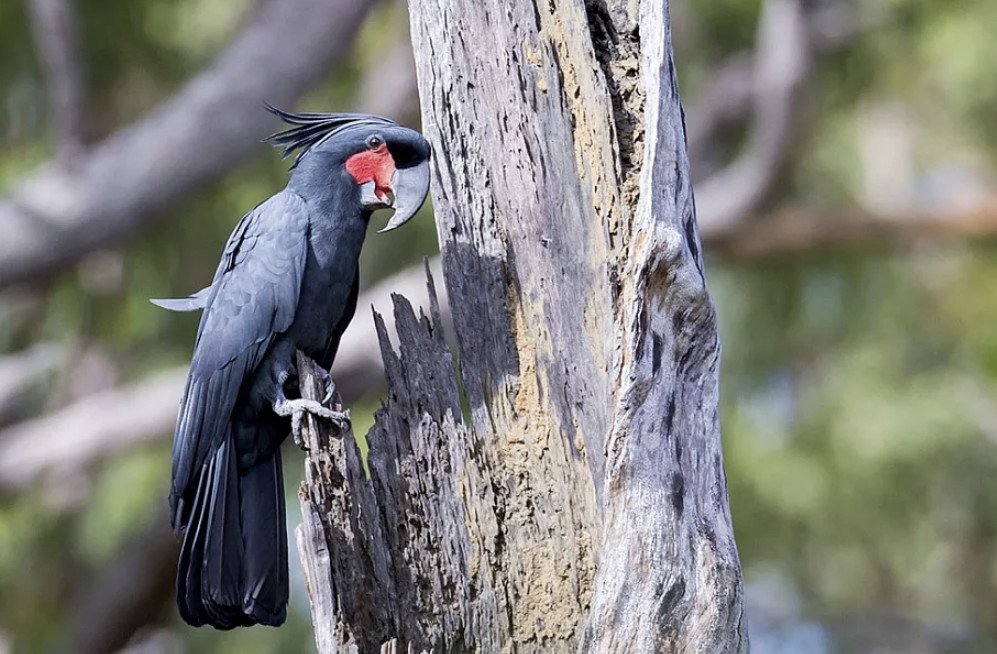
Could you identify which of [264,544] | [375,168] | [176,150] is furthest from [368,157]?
[176,150]

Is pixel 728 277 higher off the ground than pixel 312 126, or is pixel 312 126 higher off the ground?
pixel 728 277

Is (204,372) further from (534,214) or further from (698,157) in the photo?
(698,157)

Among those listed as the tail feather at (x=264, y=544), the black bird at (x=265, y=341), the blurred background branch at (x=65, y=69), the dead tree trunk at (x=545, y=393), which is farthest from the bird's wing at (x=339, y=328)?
the blurred background branch at (x=65, y=69)

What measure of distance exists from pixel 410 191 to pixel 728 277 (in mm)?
6480

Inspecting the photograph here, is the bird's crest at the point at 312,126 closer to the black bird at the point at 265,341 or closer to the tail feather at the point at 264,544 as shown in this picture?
the black bird at the point at 265,341

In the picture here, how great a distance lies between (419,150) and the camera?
9.68 feet

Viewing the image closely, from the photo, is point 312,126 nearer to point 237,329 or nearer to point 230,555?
point 237,329

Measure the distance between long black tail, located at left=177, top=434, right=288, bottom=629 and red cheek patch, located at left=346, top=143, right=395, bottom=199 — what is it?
778 millimetres

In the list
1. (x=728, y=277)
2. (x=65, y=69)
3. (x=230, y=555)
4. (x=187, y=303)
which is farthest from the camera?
(x=728, y=277)

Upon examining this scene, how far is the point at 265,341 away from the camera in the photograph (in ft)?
10.1

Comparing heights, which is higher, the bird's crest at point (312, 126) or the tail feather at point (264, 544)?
the bird's crest at point (312, 126)

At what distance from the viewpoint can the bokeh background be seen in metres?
6.27

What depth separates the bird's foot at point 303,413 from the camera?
269cm

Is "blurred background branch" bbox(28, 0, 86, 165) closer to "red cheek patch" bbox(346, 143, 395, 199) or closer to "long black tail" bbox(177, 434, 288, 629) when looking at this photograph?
"red cheek patch" bbox(346, 143, 395, 199)
